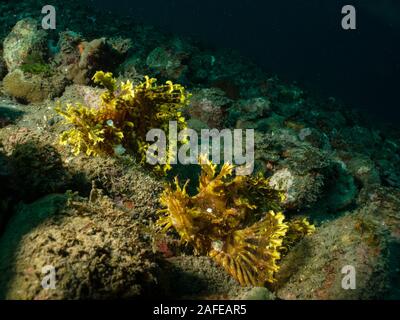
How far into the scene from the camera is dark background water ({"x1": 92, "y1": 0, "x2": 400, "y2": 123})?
2862 inches

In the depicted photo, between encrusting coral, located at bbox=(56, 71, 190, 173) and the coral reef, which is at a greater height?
the coral reef

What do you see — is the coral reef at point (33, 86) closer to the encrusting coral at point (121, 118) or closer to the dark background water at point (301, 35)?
the encrusting coral at point (121, 118)

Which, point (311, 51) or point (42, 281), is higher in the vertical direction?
point (311, 51)

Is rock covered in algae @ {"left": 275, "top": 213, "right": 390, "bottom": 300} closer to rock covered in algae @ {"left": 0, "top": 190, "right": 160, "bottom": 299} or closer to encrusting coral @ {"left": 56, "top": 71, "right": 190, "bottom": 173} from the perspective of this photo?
rock covered in algae @ {"left": 0, "top": 190, "right": 160, "bottom": 299}

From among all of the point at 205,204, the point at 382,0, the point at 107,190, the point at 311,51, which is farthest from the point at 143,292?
the point at 311,51

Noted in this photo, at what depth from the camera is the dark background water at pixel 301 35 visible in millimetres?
72688

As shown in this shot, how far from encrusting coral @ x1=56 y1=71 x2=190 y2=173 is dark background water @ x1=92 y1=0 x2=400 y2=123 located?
67109 millimetres

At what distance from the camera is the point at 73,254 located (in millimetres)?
2414

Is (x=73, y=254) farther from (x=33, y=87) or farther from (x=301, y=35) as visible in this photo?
(x=301, y=35)

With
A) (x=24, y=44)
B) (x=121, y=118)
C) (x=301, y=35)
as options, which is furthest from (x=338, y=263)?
(x=301, y=35)

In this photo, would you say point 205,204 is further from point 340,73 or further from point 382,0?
point 340,73

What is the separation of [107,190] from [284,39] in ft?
342

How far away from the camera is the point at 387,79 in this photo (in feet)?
265

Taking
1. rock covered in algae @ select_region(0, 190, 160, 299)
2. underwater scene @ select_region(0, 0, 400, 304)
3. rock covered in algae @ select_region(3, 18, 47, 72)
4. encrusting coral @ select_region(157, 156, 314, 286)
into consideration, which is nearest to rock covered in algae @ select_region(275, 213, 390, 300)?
underwater scene @ select_region(0, 0, 400, 304)
